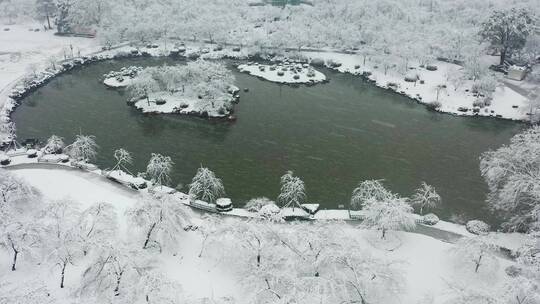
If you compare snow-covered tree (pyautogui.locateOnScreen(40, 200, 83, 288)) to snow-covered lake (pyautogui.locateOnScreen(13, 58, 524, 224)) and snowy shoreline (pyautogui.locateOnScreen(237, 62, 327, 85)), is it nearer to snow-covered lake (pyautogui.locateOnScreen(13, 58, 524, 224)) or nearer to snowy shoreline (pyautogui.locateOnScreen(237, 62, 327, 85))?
snow-covered lake (pyautogui.locateOnScreen(13, 58, 524, 224))

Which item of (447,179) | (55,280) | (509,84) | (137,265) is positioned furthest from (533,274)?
(509,84)

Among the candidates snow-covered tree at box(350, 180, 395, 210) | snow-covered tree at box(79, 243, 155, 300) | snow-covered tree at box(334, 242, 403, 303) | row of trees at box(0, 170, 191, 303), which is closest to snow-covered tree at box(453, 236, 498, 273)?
snow-covered tree at box(334, 242, 403, 303)

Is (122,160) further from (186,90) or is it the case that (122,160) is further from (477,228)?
(477,228)

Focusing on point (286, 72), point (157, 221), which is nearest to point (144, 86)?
point (286, 72)

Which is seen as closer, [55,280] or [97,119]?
[55,280]

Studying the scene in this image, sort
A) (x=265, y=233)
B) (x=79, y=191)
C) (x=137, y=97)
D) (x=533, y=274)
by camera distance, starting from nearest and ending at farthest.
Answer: (x=533, y=274)
(x=265, y=233)
(x=79, y=191)
(x=137, y=97)

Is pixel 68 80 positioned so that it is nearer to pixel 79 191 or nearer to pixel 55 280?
pixel 79 191
